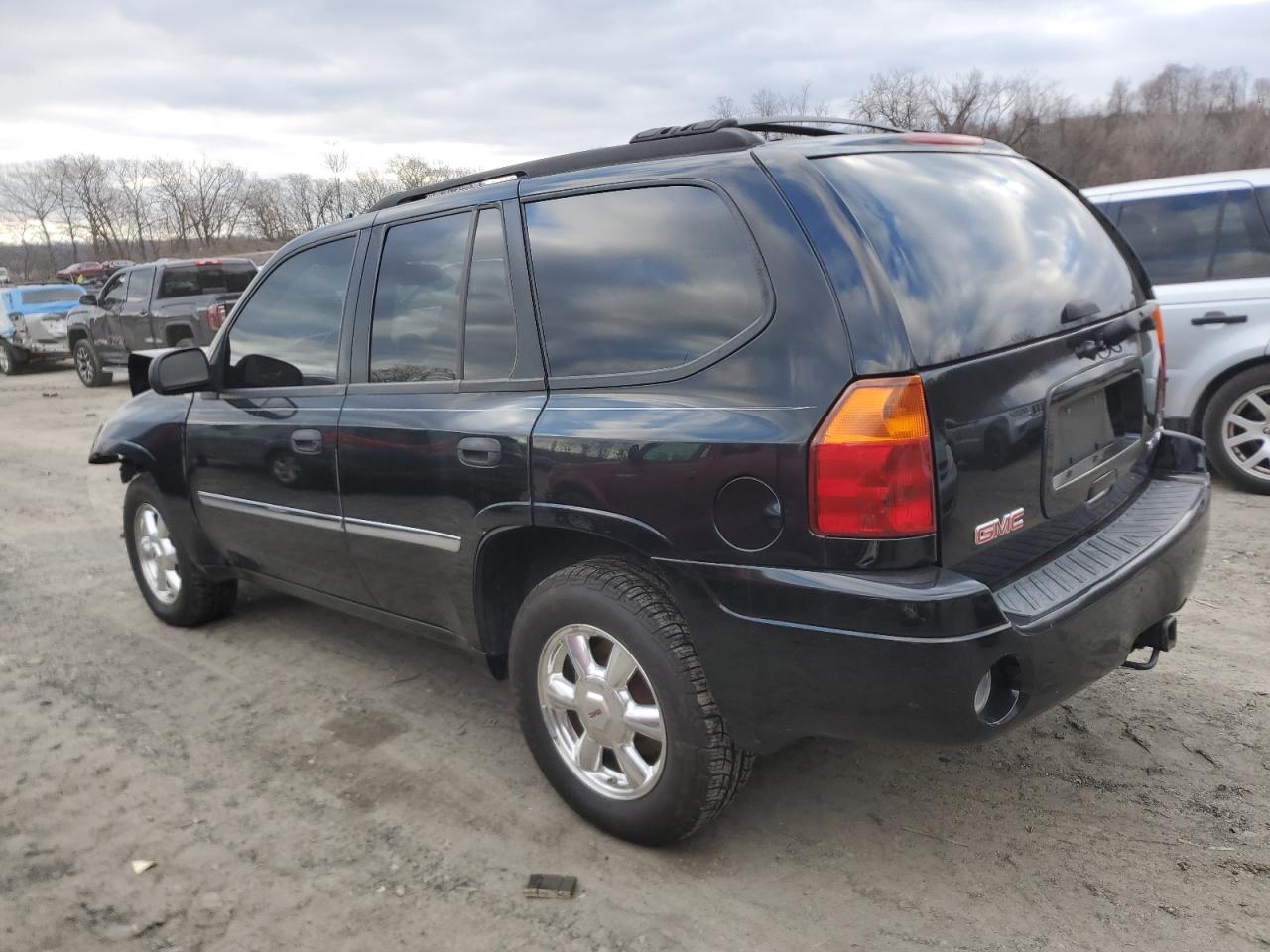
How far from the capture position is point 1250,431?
19.3ft

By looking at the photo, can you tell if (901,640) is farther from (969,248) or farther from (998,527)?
(969,248)

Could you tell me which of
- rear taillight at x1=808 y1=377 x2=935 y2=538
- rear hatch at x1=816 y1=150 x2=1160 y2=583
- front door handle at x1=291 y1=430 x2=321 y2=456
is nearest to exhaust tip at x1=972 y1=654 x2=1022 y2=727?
rear hatch at x1=816 y1=150 x2=1160 y2=583

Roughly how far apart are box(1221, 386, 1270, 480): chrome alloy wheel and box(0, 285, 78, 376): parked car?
803 inches

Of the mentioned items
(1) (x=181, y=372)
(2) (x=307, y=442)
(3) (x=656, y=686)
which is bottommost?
(3) (x=656, y=686)

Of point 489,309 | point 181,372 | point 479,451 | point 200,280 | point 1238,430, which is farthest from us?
point 200,280

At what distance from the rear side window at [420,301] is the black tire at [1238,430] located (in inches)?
185

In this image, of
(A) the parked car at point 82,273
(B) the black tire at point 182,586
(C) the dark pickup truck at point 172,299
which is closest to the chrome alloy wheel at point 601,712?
(B) the black tire at point 182,586

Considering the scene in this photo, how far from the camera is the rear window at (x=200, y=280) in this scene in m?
15.0

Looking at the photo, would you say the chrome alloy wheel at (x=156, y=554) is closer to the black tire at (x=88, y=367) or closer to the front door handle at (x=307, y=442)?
the front door handle at (x=307, y=442)

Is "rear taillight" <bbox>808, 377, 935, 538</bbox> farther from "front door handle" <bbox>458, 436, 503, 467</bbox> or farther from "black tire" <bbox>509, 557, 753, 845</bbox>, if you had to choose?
"front door handle" <bbox>458, 436, 503, 467</bbox>

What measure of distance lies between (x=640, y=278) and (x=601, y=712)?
3.97 feet

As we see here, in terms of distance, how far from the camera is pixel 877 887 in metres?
2.59

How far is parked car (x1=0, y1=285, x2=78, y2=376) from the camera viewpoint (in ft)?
65.1

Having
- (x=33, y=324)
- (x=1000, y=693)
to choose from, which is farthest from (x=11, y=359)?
(x=1000, y=693)
